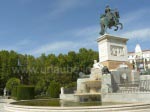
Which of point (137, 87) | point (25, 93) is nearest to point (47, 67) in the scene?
point (25, 93)

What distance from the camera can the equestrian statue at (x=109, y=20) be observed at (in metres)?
24.5

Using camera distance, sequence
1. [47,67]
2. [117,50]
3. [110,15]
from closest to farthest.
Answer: [117,50]
[110,15]
[47,67]

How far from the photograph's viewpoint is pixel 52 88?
35.6m

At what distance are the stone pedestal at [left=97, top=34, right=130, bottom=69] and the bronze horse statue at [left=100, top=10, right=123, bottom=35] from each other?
1.35 metres

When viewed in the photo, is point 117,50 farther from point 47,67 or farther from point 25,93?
point 47,67

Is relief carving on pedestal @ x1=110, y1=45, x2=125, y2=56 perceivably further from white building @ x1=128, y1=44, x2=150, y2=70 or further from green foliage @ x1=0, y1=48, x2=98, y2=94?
white building @ x1=128, y1=44, x2=150, y2=70

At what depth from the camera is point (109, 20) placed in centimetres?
2448

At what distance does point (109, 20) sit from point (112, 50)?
3.08 m

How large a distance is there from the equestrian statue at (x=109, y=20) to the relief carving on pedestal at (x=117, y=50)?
1.90 meters

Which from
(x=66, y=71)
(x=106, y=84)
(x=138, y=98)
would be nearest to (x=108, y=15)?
(x=106, y=84)

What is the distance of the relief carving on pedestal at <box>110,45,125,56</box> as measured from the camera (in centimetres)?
2347

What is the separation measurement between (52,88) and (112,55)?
47.9 ft

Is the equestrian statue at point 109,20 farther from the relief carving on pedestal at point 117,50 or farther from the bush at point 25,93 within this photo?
the bush at point 25,93

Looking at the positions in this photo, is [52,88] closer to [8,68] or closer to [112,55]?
[112,55]
